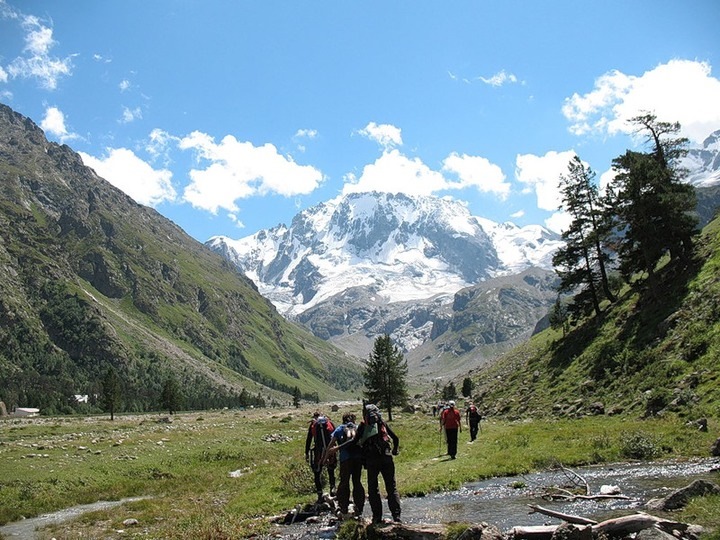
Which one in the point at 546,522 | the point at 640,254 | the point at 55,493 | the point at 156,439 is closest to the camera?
the point at 546,522

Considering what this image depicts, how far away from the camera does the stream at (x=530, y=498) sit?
1573cm

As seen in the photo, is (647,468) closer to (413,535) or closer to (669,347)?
(413,535)

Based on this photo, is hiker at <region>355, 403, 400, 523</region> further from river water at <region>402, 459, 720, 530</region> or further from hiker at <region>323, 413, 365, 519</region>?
river water at <region>402, 459, 720, 530</region>

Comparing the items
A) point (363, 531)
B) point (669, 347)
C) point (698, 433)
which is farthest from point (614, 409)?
point (363, 531)

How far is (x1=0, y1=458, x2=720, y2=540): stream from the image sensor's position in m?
15.7

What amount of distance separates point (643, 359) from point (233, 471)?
30633 millimetres

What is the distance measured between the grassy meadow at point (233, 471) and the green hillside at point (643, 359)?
297 cm

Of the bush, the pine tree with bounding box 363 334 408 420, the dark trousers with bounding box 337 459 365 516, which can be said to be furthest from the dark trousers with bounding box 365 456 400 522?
the pine tree with bounding box 363 334 408 420

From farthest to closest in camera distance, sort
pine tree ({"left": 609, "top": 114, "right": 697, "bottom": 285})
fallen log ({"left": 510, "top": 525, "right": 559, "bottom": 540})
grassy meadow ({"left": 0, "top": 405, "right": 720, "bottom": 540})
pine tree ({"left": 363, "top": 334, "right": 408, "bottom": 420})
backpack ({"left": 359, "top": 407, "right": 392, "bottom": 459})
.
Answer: pine tree ({"left": 363, "top": 334, "right": 408, "bottom": 420}) → pine tree ({"left": 609, "top": 114, "right": 697, "bottom": 285}) → grassy meadow ({"left": 0, "top": 405, "right": 720, "bottom": 540}) → backpack ({"left": 359, "top": 407, "right": 392, "bottom": 459}) → fallen log ({"left": 510, "top": 525, "right": 559, "bottom": 540})

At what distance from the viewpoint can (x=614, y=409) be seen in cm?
3531

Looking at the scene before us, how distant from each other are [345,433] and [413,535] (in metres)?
5.80

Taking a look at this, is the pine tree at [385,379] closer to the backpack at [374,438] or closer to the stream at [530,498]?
the stream at [530,498]

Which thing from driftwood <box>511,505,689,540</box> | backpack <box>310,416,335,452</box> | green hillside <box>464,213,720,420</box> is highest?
green hillside <box>464,213,720,420</box>

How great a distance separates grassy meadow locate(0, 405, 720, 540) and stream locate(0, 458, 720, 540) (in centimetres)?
126
